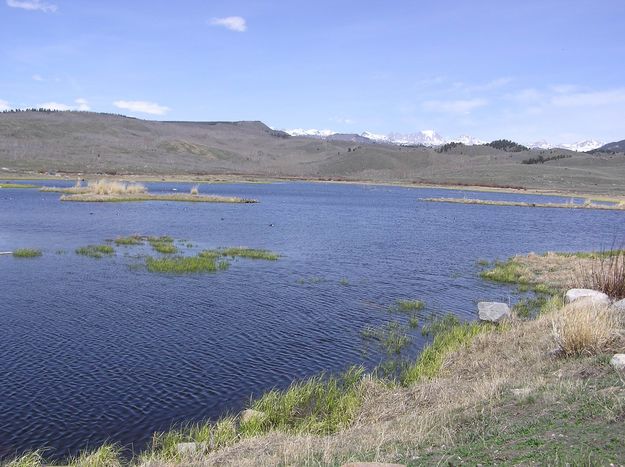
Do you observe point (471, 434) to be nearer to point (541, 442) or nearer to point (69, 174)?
point (541, 442)

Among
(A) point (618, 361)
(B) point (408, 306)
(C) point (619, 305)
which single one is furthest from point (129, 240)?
(A) point (618, 361)

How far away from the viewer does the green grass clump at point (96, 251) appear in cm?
3412

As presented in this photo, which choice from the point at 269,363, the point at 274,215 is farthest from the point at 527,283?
the point at 274,215

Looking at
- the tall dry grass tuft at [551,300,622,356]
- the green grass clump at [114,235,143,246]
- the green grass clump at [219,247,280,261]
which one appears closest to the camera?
the tall dry grass tuft at [551,300,622,356]

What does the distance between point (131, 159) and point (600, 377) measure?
7153 inches

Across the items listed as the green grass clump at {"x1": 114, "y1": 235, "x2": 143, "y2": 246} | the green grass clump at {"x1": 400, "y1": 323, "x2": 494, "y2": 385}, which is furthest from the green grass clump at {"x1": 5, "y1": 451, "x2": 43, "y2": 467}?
the green grass clump at {"x1": 114, "y1": 235, "x2": 143, "y2": 246}

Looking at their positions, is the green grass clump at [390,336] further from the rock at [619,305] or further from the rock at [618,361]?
the rock at [618,361]

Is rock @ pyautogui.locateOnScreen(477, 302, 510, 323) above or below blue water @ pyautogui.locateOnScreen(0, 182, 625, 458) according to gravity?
above

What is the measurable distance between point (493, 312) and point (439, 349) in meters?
4.40

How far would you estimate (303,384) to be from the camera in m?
15.1

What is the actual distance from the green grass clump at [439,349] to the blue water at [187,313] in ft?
3.36

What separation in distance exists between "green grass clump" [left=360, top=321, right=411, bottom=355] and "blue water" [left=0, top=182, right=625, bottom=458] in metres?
0.42

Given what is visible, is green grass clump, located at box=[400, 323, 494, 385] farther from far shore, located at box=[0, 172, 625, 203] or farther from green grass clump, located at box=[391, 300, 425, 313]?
far shore, located at box=[0, 172, 625, 203]

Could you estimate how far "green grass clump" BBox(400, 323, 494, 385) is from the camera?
49.7 feet
